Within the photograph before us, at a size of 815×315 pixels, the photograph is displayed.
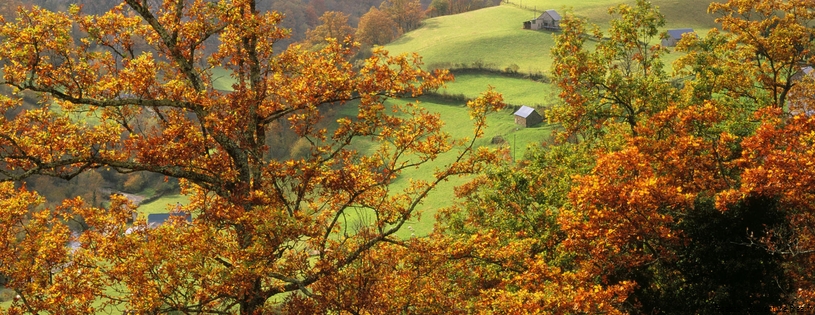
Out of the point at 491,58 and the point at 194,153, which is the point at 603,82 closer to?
the point at 194,153

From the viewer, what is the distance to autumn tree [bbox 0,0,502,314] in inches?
565

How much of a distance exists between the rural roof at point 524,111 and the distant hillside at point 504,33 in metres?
17.3

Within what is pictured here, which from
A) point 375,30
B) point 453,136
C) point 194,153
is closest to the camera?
point 194,153

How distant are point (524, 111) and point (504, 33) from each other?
41942 mm

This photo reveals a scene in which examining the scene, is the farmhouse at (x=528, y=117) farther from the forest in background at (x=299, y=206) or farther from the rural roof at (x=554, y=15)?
the forest in background at (x=299, y=206)

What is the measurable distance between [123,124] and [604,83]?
58.6ft

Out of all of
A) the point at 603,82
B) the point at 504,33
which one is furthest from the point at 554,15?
the point at 603,82

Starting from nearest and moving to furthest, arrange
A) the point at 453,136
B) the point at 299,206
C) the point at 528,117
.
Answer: the point at 299,206 < the point at 528,117 < the point at 453,136

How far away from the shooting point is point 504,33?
11975cm

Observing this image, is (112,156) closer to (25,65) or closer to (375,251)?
(25,65)

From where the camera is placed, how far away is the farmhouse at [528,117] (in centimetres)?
8019

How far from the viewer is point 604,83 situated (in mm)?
27203

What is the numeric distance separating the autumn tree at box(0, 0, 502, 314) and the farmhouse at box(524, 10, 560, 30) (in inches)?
4194

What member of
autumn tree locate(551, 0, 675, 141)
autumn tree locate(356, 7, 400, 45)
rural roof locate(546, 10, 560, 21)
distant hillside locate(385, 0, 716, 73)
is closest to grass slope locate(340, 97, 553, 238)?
distant hillside locate(385, 0, 716, 73)
